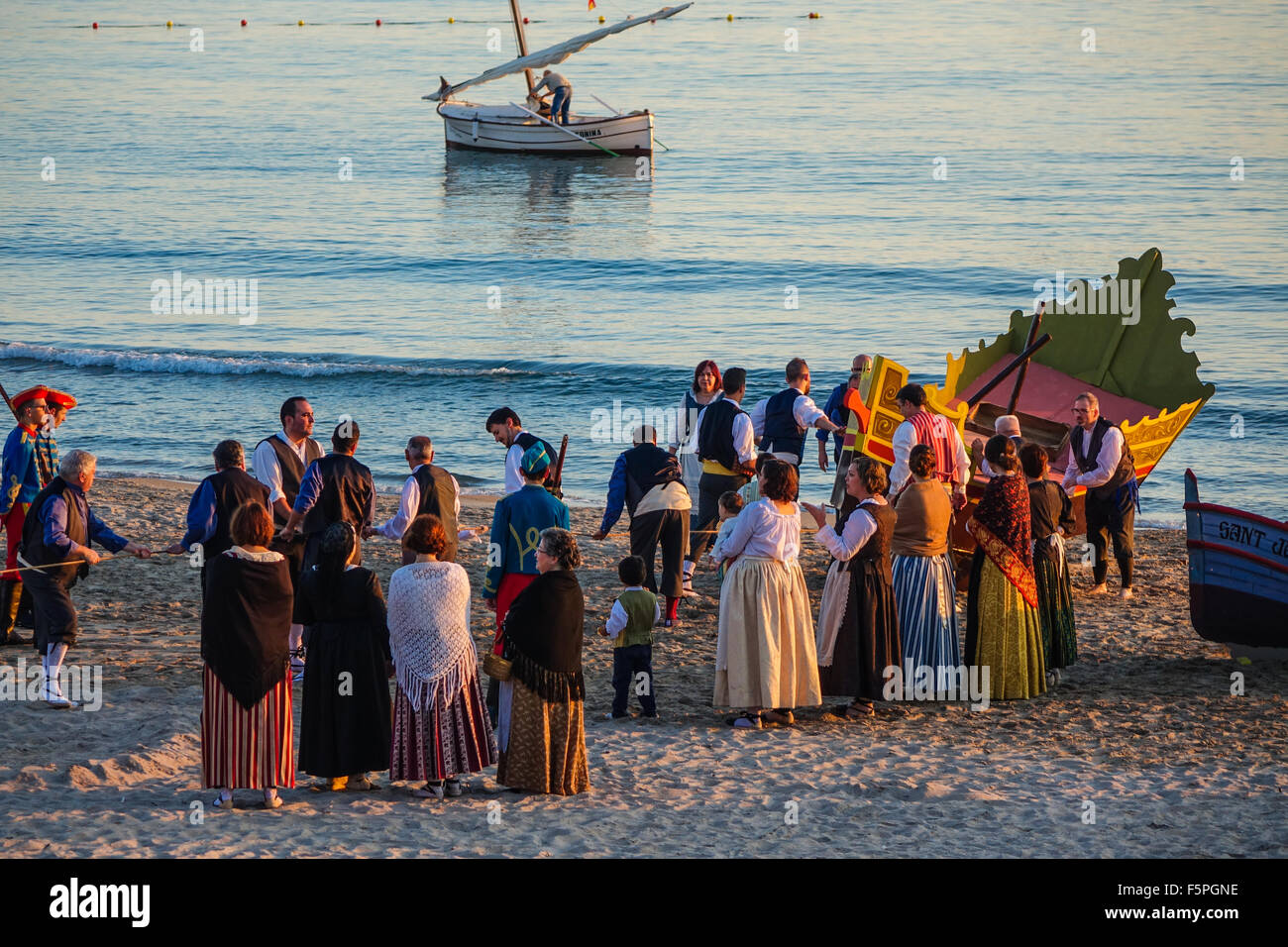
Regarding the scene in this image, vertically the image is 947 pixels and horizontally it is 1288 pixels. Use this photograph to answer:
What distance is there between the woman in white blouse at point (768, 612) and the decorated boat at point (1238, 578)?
283 centimetres

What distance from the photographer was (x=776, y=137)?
177ft

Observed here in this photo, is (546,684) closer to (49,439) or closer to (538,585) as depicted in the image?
(538,585)

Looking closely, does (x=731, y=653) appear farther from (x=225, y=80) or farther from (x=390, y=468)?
(x=225, y=80)

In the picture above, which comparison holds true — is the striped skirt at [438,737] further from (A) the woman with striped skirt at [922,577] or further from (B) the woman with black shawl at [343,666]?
(A) the woman with striped skirt at [922,577]

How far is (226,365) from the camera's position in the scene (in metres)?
25.0

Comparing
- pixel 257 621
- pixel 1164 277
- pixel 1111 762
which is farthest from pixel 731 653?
pixel 1164 277

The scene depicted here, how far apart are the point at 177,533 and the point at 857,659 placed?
23.7 ft

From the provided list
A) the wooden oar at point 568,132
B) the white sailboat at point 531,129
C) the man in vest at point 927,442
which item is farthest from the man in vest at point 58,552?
the wooden oar at point 568,132

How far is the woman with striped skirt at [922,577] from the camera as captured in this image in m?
8.27

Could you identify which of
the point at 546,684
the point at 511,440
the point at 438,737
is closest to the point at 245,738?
the point at 438,737

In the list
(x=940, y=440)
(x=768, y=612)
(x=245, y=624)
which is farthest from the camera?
(x=940, y=440)

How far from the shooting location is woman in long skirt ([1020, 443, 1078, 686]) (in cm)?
873

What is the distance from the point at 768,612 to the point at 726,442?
9.08 ft

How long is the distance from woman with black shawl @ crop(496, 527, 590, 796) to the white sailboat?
42.4m
